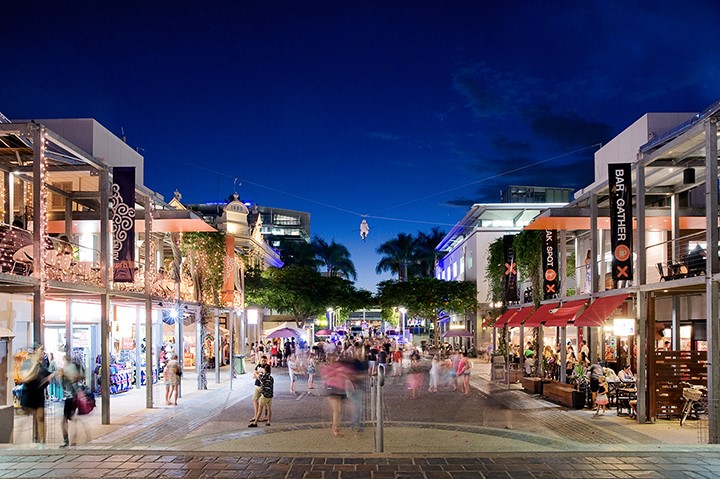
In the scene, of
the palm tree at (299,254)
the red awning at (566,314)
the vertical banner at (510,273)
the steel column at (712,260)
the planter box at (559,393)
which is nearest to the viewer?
the steel column at (712,260)

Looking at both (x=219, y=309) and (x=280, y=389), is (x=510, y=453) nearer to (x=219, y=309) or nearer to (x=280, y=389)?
(x=280, y=389)

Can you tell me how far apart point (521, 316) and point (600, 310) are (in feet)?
30.5

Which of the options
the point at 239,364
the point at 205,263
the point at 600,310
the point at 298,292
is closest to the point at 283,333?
the point at 239,364

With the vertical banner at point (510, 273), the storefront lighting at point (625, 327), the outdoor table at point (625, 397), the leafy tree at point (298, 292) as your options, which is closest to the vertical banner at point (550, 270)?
the vertical banner at point (510, 273)

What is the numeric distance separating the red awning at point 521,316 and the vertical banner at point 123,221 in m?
15.2

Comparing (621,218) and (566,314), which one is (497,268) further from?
(621,218)

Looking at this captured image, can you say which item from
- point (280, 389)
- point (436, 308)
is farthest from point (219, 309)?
point (436, 308)

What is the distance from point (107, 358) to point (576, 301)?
13.8m

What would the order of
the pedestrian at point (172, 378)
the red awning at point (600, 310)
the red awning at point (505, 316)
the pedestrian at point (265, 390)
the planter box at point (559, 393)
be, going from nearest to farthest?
1. the pedestrian at point (265, 390)
2. the red awning at point (600, 310)
3. the planter box at point (559, 393)
4. the pedestrian at point (172, 378)
5. the red awning at point (505, 316)

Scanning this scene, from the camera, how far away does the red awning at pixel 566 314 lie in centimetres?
2066

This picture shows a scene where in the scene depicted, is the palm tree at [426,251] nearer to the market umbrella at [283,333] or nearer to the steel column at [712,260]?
the market umbrella at [283,333]

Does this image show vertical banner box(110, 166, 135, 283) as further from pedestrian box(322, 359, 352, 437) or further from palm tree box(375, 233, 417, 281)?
palm tree box(375, 233, 417, 281)

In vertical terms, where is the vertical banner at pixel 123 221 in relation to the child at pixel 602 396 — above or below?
above

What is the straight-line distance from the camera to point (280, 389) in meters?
25.5
